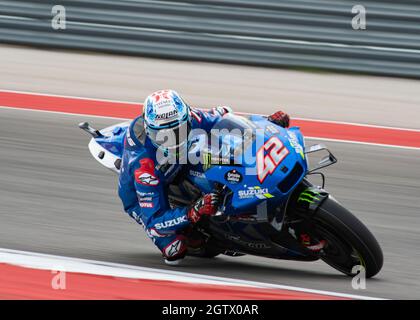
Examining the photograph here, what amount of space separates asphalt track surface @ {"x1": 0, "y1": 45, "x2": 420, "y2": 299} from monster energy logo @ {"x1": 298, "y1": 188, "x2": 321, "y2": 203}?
0.66 meters

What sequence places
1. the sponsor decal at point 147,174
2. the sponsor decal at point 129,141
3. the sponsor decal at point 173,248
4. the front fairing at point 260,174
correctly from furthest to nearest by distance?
the sponsor decal at point 173,248 → the sponsor decal at point 129,141 → the sponsor decal at point 147,174 → the front fairing at point 260,174

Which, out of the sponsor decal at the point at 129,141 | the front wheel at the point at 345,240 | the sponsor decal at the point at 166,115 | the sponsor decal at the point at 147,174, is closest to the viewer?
the front wheel at the point at 345,240

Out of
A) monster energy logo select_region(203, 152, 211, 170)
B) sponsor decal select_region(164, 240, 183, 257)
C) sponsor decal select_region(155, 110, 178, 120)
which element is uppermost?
sponsor decal select_region(155, 110, 178, 120)

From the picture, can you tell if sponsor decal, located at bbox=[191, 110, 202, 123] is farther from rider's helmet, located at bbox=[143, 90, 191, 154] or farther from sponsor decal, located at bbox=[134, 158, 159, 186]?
sponsor decal, located at bbox=[134, 158, 159, 186]

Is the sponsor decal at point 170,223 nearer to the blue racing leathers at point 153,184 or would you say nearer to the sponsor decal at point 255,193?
the blue racing leathers at point 153,184

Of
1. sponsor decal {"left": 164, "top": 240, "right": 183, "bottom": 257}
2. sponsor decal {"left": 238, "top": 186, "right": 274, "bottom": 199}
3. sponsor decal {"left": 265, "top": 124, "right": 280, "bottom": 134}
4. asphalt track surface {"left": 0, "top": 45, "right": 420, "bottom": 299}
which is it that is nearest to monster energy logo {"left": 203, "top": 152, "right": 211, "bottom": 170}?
sponsor decal {"left": 238, "top": 186, "right": 274, "bottom": 199}

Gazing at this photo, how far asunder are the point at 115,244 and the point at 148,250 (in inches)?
11.4

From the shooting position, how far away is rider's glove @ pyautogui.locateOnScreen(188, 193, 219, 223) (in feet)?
19.2

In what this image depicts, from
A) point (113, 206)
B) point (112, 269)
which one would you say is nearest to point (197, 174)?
point (112, 269)

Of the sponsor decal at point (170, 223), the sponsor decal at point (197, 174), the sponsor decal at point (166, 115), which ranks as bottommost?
the sponsor decal at point (170, 223)

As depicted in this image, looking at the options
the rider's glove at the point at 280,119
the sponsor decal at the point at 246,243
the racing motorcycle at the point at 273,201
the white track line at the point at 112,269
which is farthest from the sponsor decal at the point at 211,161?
the white track line at the point at 112,269

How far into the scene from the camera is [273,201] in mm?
5758

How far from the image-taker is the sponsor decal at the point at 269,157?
5.72 meters

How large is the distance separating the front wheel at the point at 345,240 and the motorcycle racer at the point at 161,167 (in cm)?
70
